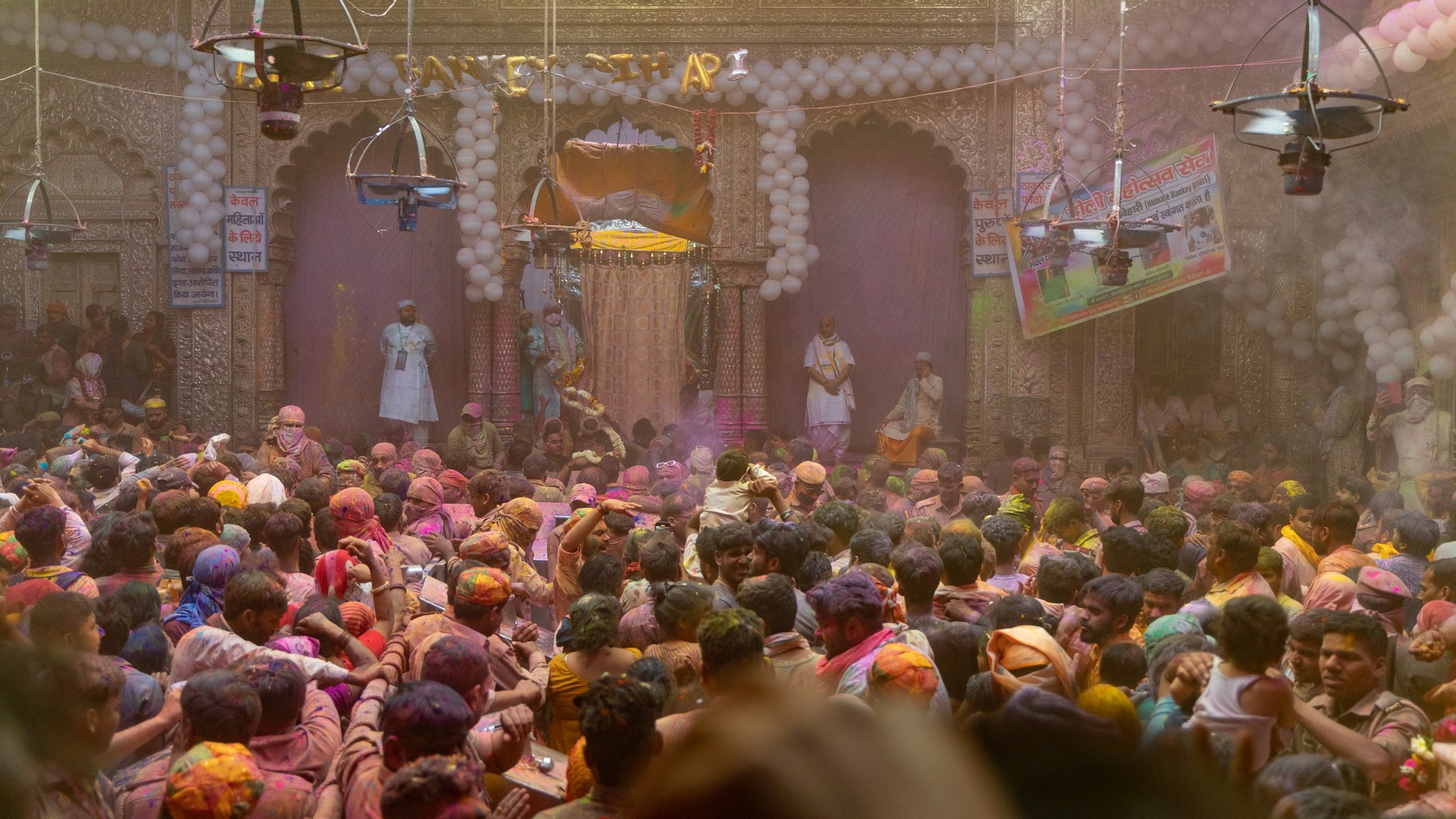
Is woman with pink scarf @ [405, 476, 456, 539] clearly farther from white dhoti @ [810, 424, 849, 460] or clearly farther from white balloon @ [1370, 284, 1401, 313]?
white balloon @ [1370, 284, 1401, 313]

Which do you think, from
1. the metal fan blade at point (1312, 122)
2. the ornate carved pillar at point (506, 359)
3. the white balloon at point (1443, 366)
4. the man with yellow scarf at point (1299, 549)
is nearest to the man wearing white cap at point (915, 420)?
the ornate carved pillar at point (506, 359)

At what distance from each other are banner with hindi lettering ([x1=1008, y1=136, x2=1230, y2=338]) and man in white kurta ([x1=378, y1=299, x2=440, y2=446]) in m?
6.28

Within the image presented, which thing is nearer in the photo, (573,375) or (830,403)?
(573,375)

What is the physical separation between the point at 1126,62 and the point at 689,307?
512 cm

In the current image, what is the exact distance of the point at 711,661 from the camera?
346 centimetres

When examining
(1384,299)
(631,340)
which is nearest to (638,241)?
(631,340)

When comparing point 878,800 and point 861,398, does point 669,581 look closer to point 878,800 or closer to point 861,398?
point 878,800

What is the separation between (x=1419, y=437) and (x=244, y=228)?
37.4 feet

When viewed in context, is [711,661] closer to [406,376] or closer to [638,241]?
[638,241]

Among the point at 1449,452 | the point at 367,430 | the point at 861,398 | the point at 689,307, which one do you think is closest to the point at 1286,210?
the point at 1449,452

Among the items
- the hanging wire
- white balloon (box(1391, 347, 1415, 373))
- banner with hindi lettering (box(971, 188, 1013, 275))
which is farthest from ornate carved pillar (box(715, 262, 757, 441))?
the hanging wire

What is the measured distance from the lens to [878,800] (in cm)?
102

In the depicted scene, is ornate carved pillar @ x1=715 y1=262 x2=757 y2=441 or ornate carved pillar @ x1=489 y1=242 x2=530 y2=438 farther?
ornate carved pillar @ x1=715 y1=262 x2=757 y2=441

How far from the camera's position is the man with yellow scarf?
5691 millimetres
